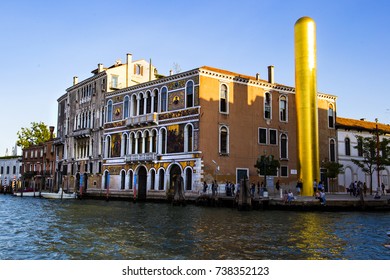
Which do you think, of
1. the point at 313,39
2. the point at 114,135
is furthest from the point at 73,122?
the point at 313,39

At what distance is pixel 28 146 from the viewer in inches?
2307

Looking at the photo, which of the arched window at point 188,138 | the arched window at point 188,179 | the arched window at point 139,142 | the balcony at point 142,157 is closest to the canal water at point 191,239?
the arched window at point 188,179

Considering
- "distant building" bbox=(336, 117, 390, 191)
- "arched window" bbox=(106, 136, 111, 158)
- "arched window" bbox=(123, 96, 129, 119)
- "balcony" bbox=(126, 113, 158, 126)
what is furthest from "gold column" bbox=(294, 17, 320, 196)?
"arched window" bbox=(106, 136, 111, 158)

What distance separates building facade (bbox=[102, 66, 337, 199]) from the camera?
2973 cm

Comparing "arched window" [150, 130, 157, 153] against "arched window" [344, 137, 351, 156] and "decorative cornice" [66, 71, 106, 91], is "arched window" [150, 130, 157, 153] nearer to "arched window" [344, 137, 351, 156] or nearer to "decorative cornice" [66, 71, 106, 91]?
"decorative cornice" [66, 71, 106, 91]

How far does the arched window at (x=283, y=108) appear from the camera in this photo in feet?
112

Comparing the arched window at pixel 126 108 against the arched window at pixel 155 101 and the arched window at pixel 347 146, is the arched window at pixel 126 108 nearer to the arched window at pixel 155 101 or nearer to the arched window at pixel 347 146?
the arched window at pixel 155 101

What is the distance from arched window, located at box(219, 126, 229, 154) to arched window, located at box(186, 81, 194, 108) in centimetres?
277

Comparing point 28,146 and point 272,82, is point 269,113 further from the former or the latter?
point 28,146

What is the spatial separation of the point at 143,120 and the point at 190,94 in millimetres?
5180

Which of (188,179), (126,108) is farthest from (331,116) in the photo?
(126,108)

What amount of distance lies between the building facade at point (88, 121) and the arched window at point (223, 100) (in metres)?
12.8

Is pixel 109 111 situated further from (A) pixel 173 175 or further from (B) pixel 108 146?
(A) pixel 173 175
